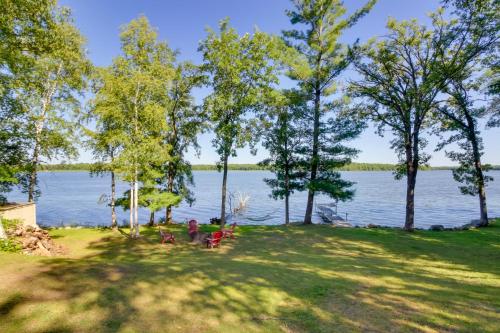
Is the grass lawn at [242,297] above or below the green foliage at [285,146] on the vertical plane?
below

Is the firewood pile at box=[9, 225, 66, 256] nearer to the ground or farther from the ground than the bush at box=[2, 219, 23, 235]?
nearer to the ground

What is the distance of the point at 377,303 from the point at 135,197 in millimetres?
14574

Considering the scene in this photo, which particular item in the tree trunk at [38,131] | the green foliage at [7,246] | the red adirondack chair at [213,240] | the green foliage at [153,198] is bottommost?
the red adirondack chair at [213,240]

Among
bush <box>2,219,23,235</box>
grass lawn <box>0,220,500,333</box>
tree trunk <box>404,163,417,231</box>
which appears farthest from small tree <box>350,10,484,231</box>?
bush <box>2,219,23,235</box>

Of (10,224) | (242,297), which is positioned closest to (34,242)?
(10,224)

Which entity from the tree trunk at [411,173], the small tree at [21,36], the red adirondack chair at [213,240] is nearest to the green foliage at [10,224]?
the small tree at [21,36]

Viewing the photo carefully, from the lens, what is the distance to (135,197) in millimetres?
17531

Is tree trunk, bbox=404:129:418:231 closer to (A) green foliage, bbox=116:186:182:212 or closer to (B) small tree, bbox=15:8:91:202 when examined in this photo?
(A) green foliage, bbox=116:186:182:212

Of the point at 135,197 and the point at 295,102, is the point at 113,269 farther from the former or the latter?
the point at 295,102

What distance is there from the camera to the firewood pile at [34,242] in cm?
1253

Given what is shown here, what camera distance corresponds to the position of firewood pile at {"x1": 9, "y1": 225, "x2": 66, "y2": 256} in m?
12.5

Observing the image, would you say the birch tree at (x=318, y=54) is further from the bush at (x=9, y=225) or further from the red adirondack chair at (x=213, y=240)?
the bush at (x=9, y=225)

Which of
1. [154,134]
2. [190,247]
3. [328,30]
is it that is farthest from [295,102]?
[190,247]

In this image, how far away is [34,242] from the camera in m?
13.1
